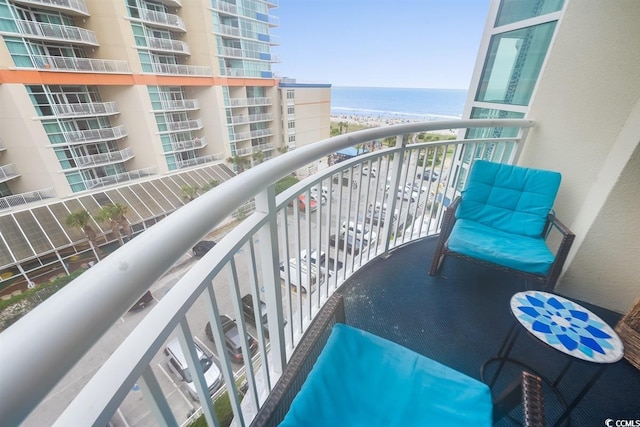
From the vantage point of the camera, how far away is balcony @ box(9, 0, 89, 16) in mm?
3244

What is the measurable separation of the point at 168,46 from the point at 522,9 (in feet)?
17.6

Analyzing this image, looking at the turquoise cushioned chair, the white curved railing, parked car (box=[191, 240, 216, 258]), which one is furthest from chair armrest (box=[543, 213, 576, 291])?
parked car (box=[191, 240, 216, 258])

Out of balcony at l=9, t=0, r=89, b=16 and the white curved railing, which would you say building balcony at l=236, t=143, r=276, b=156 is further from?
the white curved railing

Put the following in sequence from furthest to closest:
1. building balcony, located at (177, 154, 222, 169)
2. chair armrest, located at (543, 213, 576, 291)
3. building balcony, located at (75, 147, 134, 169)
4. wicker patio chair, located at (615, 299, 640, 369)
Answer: building balcony, located at (177, 154, 222, 169), building balcony, located at (75, 147, 134, 169), chair armrest, located at (543, 213, 576, 291), wicker patio chair, located at (615, 299, 640, 369)

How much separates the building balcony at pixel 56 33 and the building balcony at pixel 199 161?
1956mm

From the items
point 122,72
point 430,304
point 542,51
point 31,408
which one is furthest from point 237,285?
point 122,72

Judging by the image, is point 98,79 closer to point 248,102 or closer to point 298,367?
point 248,102

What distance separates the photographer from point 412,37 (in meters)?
11.2

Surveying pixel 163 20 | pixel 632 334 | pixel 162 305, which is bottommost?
pixel 632 334

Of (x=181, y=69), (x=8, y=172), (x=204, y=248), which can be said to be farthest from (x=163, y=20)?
(x=204, y=248)

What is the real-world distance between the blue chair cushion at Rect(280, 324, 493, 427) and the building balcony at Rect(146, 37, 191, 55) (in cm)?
556

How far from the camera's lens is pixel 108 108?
3887mm

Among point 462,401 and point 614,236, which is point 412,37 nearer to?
point 614,236

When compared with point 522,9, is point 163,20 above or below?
above
